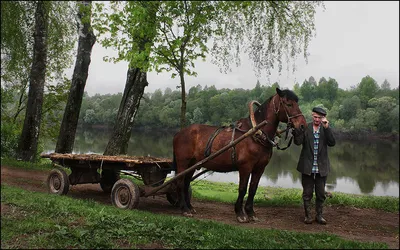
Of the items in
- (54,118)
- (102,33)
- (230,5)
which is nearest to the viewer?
(230,5)

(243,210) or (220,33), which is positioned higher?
(220,33)

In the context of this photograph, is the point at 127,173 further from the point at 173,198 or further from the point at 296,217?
the point at 296,217

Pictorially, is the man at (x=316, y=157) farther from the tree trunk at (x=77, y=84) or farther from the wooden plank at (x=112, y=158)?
the tree trunk at (x=77, y=84)

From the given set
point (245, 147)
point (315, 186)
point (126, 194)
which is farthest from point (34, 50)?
point (315, 186)

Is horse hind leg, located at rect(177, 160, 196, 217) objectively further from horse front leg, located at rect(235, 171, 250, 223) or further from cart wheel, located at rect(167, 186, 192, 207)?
horse front leg, located at rect(235, 171, 250, 223)

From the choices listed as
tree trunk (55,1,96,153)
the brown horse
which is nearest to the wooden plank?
the brown horse

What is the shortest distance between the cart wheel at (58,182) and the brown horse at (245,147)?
9.91 ft

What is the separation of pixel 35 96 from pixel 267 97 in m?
33.8

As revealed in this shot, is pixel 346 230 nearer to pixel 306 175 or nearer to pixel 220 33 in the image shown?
pixel 306 175

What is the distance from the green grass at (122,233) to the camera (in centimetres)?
474

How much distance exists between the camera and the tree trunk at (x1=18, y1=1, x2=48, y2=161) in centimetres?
1385

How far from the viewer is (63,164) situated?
29.4 feet

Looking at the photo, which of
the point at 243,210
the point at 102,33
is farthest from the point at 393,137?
the point at 102,33

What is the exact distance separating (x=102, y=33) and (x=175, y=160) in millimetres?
4882
